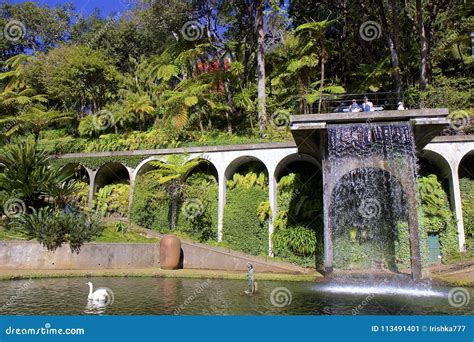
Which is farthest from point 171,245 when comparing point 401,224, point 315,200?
point 401,224

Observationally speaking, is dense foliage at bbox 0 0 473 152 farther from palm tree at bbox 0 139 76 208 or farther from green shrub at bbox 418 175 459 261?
palm tree at bbox 0 139 76 208

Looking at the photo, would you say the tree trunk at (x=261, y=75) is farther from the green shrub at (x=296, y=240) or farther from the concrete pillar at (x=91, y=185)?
the concrete pillar at (x=91, y=185)

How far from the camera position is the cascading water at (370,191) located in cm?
1292

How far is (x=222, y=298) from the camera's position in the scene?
9.69m

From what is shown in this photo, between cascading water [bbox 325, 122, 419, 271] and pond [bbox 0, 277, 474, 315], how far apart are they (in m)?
2.87

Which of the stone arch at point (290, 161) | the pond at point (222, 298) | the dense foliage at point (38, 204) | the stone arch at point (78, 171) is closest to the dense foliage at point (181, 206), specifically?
the dense foliage at point (38, 204)

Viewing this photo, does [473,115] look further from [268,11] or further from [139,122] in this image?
[139,122]

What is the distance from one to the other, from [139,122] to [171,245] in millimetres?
15896

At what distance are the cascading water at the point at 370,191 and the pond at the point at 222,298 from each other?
287 cm

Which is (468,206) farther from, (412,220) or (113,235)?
(113,235)

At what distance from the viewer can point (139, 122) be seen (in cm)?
2952

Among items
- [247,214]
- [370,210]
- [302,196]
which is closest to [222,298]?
[370,210]

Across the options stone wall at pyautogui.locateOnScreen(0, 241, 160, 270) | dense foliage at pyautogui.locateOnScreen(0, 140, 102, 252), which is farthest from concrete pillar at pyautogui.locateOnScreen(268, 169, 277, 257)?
dense foliage at pyautogui.locateOnScreen(0, 140, 102, 252)

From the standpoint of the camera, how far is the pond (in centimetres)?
820
